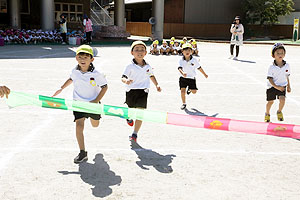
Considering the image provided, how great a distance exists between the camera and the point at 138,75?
5.67 metres

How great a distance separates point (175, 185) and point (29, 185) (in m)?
1.66

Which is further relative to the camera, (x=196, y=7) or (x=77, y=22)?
(x=196, y=7)

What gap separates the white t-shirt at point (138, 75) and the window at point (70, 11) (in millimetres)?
28847

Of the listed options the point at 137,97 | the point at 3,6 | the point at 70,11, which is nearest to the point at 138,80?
the point at 137,97

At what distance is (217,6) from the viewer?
41094 millimetres

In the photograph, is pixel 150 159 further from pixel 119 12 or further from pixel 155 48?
pixel 119 12

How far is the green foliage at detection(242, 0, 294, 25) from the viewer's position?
36969 mm

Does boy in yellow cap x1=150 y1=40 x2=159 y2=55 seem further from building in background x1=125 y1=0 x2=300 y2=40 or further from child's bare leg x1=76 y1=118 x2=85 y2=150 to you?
building in background x1=125 y1=0 x2=300 y2=40

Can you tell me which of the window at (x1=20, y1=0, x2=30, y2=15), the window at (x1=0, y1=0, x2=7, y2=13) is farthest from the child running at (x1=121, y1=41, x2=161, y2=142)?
the window at (x1=20, y1=0, x2=30, y2=15)

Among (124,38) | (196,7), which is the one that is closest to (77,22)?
(124,38)

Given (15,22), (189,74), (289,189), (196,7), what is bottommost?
(289,189)

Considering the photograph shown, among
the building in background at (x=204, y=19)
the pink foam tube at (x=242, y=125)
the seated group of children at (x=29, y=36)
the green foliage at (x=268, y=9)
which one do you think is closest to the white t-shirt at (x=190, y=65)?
the pink foam tube at (x=242, y=125)

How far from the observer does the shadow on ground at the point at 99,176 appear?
3910 millimetres

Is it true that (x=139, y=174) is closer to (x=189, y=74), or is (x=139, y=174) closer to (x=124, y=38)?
(x=189, y=74)
